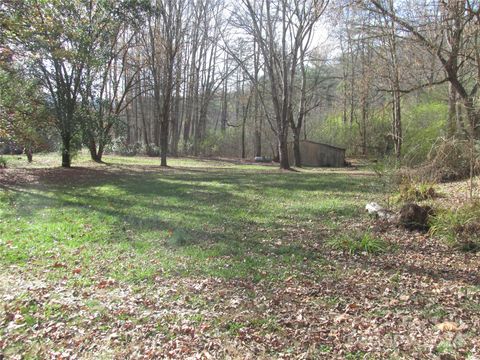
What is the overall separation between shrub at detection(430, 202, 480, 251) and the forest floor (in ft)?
0.67

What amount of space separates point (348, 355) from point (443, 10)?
8.55 m

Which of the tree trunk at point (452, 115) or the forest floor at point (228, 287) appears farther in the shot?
the tree trunk at point (452, 115)

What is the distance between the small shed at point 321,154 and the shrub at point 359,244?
18544 mm

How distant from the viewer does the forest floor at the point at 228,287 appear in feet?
12.1

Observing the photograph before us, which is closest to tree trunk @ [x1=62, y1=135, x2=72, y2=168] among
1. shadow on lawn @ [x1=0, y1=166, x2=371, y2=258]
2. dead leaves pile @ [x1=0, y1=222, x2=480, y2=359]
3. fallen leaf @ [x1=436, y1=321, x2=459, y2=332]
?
shadow on lawn @ [x1=0, y1=166, x2=371, y2=258]

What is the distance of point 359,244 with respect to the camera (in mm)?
6152

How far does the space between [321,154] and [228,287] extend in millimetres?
21077

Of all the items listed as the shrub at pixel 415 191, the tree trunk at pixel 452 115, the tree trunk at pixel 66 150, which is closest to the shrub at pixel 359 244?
the shrub at pixel 415 191

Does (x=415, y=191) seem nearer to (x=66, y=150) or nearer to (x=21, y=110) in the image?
(x=21, y=110)

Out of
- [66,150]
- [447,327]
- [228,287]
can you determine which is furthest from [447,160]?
[66,150]

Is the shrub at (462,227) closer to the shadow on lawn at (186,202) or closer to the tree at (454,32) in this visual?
the shadow on lawn at (186,202)

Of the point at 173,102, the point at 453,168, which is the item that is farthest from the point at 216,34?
the point at 453,168

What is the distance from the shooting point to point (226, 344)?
3699mm

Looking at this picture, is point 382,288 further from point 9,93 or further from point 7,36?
point 9,93
